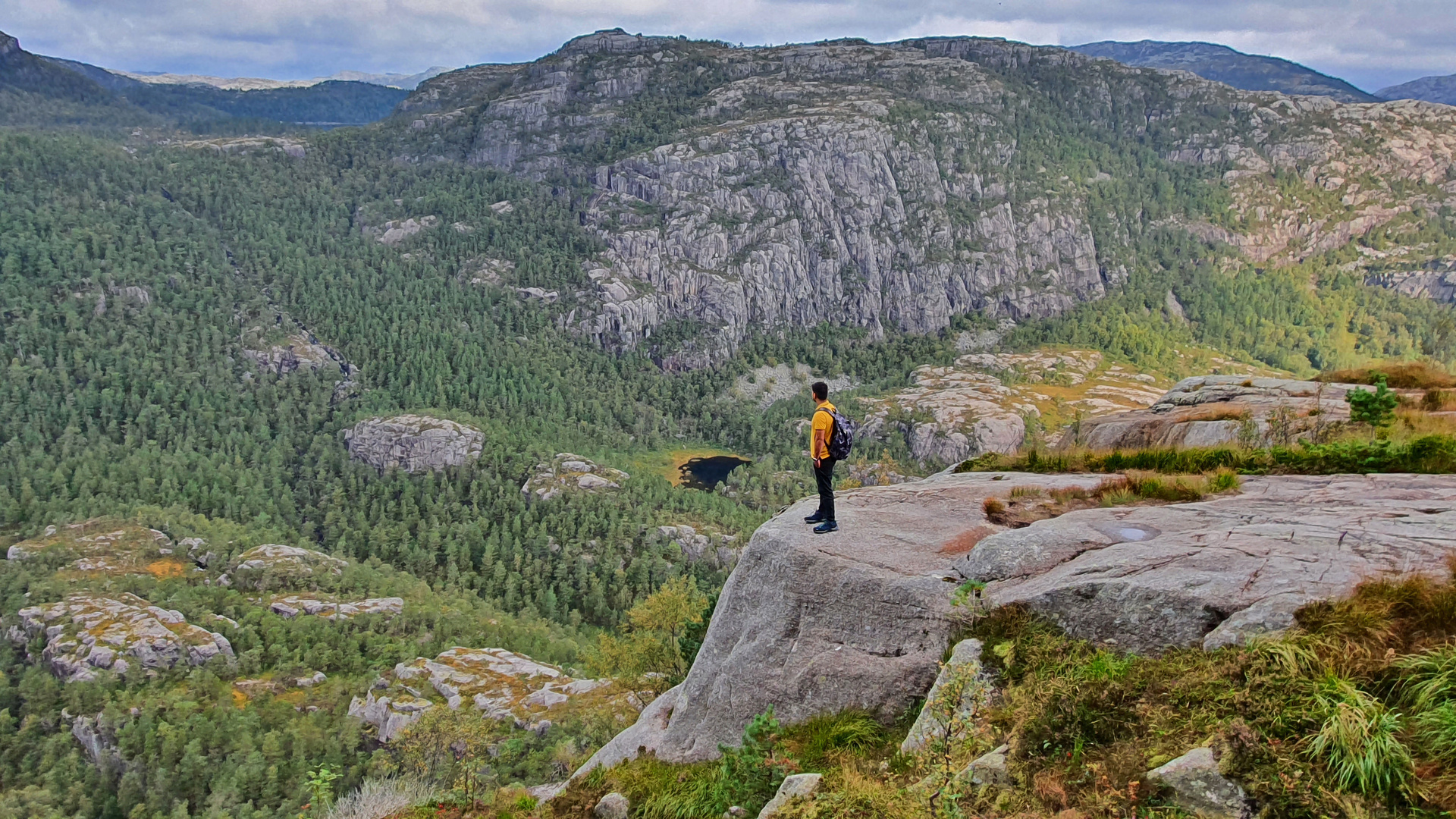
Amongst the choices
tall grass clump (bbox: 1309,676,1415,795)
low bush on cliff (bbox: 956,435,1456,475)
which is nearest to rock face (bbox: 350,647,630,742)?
low bush on cliff (bbox: 956,435,1456,475)

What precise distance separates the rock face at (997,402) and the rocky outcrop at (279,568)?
116954mm

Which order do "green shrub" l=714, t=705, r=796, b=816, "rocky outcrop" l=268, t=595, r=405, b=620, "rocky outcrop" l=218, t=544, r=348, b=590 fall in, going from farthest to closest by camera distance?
1. "rocky outcrop" l=218, t=544, r=348, b=590
2. "rocky outcrop" l=268, t=595, r=405, b=620
3. "green shrub" l=714, t=705, r=796, b=816

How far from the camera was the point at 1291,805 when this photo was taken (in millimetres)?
8141

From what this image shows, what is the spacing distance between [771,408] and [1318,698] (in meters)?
181

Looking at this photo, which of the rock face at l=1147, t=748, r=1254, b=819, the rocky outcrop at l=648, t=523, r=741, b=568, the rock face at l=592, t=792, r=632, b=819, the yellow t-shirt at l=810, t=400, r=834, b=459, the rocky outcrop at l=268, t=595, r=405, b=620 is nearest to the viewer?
the rock face at l=1147, t=748, r=1254, b=819

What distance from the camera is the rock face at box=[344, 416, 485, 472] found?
142250mm

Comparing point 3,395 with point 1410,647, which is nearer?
point 1410,647

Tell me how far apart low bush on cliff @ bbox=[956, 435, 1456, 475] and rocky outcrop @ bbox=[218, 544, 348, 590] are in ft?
332

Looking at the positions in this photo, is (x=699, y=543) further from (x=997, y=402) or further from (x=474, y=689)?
(x=997, y=402)

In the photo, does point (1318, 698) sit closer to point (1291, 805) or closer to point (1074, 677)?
point (1291, 805)

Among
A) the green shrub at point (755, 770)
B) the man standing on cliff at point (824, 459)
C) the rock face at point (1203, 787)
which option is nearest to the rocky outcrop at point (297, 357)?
the man standing on cliff at point (824, 459)

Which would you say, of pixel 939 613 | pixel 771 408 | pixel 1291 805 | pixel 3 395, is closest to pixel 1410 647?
pixel 1291 805

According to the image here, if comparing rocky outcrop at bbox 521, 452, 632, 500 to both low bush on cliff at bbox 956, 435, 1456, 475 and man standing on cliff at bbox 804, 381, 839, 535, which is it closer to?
low bush on cliff at bbox 956, 435, 1456, 475

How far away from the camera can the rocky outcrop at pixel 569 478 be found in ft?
434
